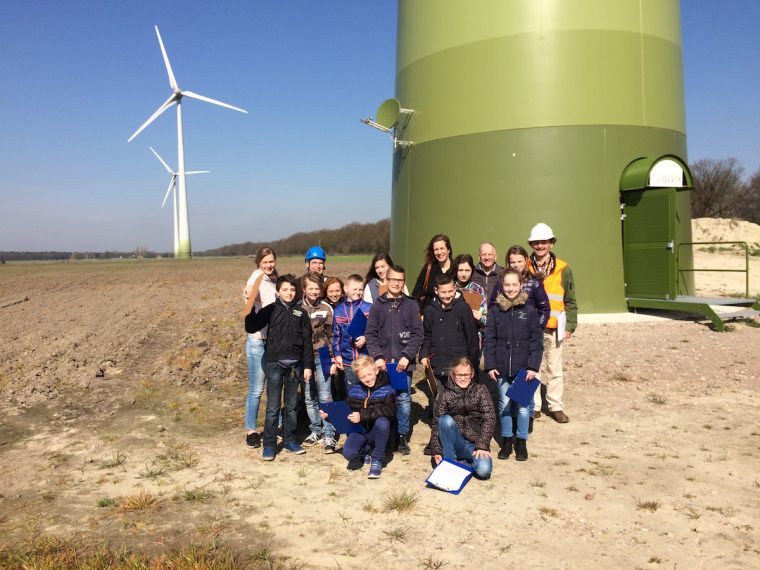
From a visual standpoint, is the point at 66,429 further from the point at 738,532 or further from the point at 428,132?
the point at 428,132

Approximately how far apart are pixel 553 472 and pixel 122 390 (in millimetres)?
5496

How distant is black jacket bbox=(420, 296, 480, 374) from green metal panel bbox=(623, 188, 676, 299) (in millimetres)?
6261

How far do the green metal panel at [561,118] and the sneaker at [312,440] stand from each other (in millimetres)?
6122

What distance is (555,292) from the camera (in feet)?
18.5

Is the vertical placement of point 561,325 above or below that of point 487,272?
below

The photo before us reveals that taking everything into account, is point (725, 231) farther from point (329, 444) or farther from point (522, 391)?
point (329, 444)

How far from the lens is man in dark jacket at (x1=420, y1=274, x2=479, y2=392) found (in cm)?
501

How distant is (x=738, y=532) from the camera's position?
3465 mm

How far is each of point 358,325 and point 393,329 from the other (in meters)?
0.38

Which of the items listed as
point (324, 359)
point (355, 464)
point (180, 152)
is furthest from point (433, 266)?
point (180, 152)

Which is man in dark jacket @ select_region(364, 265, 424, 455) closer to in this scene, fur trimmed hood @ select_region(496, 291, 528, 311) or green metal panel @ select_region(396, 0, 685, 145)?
fur trimmed hood @ select_region(496, 291, 528, 311)

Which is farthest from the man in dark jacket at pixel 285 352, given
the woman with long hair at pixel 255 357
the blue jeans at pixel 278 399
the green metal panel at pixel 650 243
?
the green metal panel at pixel 650 243

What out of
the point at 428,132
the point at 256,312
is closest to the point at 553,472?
the point at 256,312

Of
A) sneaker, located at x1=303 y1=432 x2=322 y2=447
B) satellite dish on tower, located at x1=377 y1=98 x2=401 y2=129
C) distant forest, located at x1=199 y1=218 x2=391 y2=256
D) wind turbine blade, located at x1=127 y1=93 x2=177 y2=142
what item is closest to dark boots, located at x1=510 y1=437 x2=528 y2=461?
sneaker, located at x1=303 y1=432 x2=322 y2=447
